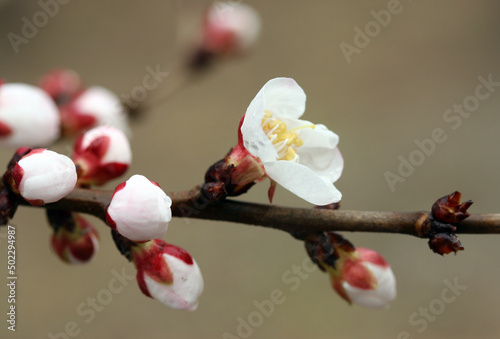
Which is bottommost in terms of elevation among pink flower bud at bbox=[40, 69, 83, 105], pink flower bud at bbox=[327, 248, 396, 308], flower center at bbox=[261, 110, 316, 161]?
pink flower bud at bbox=[40, 69, 83, 105]

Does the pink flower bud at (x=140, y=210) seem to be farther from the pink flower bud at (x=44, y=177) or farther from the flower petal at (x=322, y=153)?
the flower petal at (x=322, y=153)

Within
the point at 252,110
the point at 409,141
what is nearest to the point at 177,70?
the point at 252,110

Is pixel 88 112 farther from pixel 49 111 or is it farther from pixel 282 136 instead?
pixel 282 136

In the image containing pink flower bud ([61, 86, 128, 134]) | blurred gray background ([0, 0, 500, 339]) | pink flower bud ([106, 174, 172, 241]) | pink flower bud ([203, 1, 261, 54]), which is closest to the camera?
pink flower bud ([106, 174, 172, 241])

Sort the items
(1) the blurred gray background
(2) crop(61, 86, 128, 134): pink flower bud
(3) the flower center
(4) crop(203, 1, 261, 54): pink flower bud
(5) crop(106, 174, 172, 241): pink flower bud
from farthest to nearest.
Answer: (1) the blurred gray background, (4) crop(203, 1, 261, 54): pink flower bud, (2) crop(61, 86, 128, 134): pink flower bud, (3) the flower center, (5) crop(106, 174, 172, 241): pink flower bud

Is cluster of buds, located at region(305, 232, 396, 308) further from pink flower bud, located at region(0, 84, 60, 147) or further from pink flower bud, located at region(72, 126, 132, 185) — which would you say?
pink flower bud, located at region(0, 84, 60, 147)

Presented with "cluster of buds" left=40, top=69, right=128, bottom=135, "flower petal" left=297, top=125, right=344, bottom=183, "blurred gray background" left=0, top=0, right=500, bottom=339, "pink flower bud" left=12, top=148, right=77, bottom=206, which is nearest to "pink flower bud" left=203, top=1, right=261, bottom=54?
"blurred gray background" left=0, top=0, right=500, bottom=339

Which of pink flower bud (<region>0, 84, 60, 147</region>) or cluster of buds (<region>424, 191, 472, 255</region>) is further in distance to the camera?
pink flower bud (<region>0, 84, 60, 147</region>)
